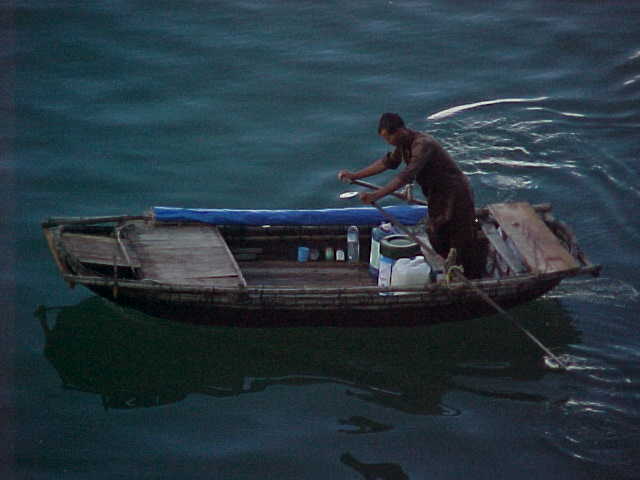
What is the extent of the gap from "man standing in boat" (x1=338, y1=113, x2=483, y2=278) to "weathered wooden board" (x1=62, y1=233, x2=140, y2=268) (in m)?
2.71

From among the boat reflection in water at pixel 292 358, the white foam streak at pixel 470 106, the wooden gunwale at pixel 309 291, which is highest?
the white foam streak at pixel 470 106

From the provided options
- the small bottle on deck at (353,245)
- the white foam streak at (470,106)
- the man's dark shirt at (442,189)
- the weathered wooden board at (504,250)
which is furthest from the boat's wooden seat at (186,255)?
the white foam streak at (470,106)

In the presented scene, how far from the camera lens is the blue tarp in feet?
38.4

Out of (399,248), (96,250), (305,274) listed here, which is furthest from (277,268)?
(96,250)

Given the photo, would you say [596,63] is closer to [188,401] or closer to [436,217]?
[436,217]

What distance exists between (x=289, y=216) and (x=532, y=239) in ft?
9.75

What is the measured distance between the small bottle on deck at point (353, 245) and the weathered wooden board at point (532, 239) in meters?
1.71

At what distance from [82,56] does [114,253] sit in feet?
28.3

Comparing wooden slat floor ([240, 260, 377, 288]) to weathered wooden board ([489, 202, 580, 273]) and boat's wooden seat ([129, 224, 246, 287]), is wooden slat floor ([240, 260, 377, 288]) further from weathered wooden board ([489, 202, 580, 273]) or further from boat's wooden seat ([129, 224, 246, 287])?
weathered wooden board ([489, 202, 580, 273])

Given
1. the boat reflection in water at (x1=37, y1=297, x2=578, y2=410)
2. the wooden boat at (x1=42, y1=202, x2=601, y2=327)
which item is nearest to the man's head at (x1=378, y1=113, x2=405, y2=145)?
the wooden boat at (x1=42, y1=202, x2=601, y2=327)

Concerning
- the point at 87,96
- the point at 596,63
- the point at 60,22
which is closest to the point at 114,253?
the point at 87,96

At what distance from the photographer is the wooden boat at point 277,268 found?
10469mm

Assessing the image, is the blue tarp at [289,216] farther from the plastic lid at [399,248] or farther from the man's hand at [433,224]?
the man's hand at [433,224]

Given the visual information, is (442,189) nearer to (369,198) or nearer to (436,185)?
(436,185)
